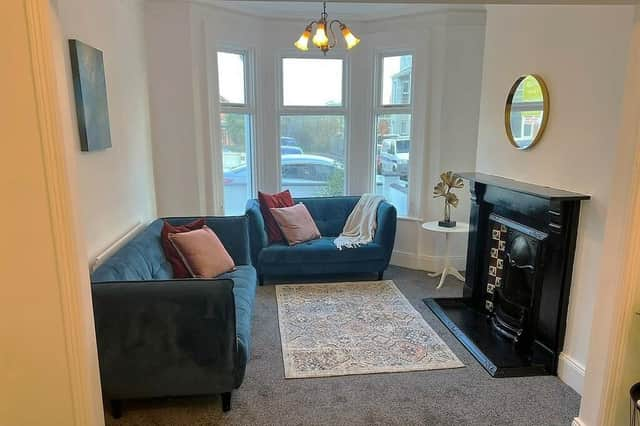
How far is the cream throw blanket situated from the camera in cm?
439

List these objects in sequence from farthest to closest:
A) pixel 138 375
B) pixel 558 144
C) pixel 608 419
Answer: pixel 558 144
pixel 138 375
pixel 608 419

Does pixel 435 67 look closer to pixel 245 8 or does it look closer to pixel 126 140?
pixel 245 8

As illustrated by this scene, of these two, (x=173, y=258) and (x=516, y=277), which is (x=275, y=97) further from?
(x=516, y=277)

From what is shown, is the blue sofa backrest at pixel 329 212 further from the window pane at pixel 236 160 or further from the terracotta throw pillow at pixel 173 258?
the terracotta throw pillow at pixel 173 258

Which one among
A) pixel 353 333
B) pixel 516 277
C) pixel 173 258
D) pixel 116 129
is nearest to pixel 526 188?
pixel 516 277

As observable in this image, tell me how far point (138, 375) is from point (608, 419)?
2.25 metres

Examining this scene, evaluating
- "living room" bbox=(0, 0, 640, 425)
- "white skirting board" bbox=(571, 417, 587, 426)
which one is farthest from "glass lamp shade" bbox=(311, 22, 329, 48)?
"white skirting board" bbox=(571, 417, 587, 426)

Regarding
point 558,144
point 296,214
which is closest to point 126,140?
point 296,214

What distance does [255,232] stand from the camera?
4211 mm

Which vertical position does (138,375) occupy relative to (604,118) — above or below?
below

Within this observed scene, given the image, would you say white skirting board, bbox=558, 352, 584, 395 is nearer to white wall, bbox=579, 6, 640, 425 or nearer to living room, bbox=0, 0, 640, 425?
living room, bbox=0, 0, 640, 425

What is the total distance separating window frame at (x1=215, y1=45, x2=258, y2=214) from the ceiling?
1.35ft

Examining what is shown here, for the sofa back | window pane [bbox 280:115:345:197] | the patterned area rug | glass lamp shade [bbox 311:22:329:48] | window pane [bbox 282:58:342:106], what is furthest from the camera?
window pane [bbox 280:115:345:197]

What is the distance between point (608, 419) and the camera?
6.50 feet
